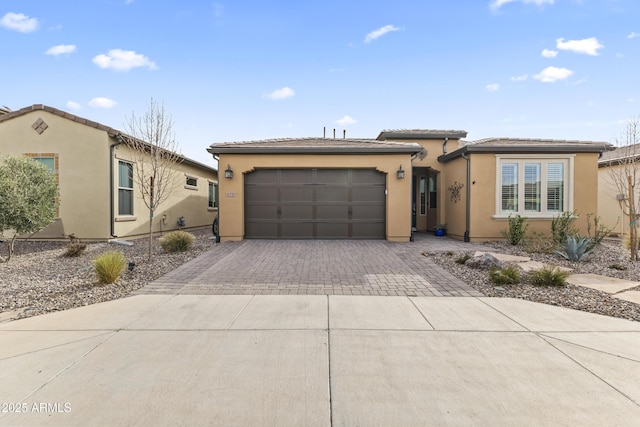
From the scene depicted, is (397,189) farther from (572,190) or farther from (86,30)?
(86,30)

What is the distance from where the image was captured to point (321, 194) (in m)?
11.4

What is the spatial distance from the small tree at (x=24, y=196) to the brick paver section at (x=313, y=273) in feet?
15.2

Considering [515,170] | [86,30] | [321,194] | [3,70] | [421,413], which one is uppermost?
[86,30]

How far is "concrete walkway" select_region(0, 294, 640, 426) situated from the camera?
2283 mm

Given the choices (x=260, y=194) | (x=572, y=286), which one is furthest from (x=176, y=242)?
(x=572, y=286)

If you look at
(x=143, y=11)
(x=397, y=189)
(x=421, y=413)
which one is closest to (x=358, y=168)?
(x=397, y=189)

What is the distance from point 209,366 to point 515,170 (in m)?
11.9

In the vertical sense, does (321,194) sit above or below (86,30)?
below

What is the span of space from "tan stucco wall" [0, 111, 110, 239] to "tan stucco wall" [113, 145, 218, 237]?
462 millimetres

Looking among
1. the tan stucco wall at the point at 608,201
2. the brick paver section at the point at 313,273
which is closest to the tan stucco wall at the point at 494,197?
the brick paver section at the point at 313,273

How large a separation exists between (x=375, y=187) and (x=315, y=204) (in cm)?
233

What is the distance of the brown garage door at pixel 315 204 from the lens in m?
11.4

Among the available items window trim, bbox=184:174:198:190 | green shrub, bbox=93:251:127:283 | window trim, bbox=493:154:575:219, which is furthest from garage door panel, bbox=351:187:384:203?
window trim, bbox=184:174:198:190

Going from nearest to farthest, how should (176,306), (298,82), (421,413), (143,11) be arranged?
(421,413), (176,306), (143,11), (298,82)
